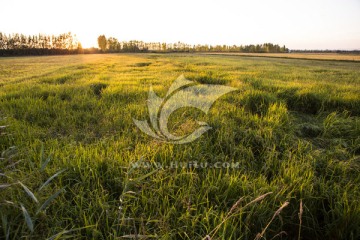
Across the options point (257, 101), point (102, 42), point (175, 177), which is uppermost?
point (102, 42)

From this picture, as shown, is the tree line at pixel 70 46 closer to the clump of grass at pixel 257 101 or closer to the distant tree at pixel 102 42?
the distant tree at pixel 102 42

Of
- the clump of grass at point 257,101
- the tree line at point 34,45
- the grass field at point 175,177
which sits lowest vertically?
the grass field at point 175,177

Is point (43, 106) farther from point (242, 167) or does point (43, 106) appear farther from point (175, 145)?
point (242, 167)

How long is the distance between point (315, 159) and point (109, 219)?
2.29 meters

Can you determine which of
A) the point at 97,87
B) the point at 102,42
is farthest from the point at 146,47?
the point at 97,87

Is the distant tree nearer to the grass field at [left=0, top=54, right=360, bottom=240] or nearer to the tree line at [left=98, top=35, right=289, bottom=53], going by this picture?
the tree line at [left=98, top=35, right=289, bottom=53]

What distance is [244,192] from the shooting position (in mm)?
1692

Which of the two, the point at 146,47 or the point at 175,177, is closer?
the point at 175,177

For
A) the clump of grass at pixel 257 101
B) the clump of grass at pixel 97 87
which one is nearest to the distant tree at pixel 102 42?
the clump of grass at pixel 97 87

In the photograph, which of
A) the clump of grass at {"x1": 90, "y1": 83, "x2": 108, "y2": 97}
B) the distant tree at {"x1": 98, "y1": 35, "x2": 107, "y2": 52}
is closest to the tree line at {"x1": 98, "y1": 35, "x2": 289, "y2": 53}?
the distant tree at {"x1": 98, "y1": 35, "x2": 107, "y2": 52}

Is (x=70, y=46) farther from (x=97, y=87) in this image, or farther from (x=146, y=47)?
(x=97, y=87)

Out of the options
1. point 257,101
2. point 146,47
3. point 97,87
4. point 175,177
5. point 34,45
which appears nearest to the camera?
point 175,177

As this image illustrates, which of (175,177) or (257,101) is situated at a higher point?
(257,101)

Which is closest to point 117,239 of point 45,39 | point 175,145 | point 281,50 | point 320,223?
point 175,145
